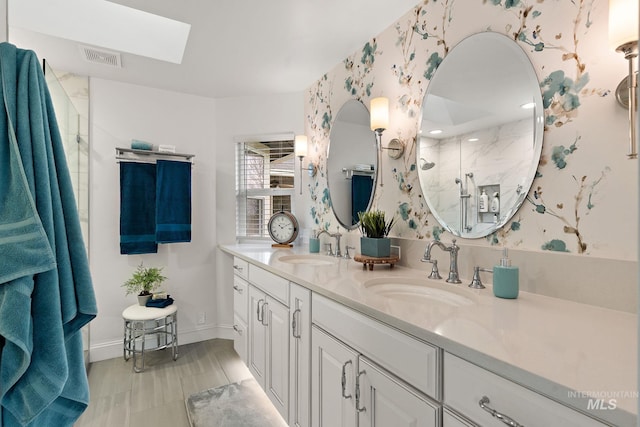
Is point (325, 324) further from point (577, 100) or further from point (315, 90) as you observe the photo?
point (315, 90)

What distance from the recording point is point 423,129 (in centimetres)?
163

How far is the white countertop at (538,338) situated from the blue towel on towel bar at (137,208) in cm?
205

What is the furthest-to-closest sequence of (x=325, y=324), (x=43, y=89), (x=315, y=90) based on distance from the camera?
(x=315, y=90) < (x=325, y=324) < (x=43, y=89)

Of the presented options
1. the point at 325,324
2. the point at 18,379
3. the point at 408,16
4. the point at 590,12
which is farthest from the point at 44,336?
the point at 408,16

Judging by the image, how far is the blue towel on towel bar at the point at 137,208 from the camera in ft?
8.49

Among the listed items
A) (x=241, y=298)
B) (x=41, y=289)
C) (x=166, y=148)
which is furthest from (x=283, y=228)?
(x=41, y=289)

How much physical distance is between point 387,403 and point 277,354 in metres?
0.90

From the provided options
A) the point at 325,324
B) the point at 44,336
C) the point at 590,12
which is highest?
the point at 590,12

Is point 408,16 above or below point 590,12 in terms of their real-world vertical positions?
above

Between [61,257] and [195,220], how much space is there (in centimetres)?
211

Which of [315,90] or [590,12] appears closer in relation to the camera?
[590,12]

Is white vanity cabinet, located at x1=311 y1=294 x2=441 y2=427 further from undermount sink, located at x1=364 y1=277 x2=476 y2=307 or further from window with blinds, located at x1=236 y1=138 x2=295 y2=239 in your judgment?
window with blinds, located at x1=236 y1=138 x2=295 y2=239

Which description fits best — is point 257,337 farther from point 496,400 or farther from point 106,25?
point 106,25

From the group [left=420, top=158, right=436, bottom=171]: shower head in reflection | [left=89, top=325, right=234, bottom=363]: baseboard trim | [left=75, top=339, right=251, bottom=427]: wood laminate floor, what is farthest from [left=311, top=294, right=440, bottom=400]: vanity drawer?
[left=89, top=325, right=234, bottom=363]: baseboard trim
